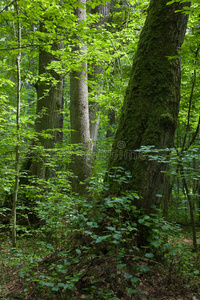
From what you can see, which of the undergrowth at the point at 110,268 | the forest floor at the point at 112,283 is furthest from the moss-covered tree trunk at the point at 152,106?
the forest floor at the point at 112,283

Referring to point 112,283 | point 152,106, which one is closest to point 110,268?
point 112,283

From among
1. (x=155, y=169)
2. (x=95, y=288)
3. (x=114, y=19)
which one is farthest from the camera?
(x=114, y=19)

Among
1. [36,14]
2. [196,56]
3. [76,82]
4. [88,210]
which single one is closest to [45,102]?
[76,82]

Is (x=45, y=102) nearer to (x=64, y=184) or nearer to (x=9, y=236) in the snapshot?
(x=64, y=184)

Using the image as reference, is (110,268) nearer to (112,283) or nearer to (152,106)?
(112,283)

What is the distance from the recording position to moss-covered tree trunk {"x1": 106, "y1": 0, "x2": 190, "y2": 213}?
9.95 feet

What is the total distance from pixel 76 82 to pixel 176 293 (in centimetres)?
459

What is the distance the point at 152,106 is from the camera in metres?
3.17

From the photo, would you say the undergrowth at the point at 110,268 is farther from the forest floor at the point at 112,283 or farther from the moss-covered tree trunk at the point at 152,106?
the moss-covered tree trunk at the point at 152,106

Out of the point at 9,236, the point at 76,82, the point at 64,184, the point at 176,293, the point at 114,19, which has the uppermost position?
the point at 114,19

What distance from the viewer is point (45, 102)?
6684 mm

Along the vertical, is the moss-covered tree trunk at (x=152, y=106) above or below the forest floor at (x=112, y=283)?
above

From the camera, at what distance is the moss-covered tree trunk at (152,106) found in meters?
3.03

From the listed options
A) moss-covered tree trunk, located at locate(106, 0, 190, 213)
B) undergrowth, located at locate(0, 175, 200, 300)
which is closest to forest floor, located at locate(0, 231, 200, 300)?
undergrowth, located at locate(0, 175, 200, 300)
